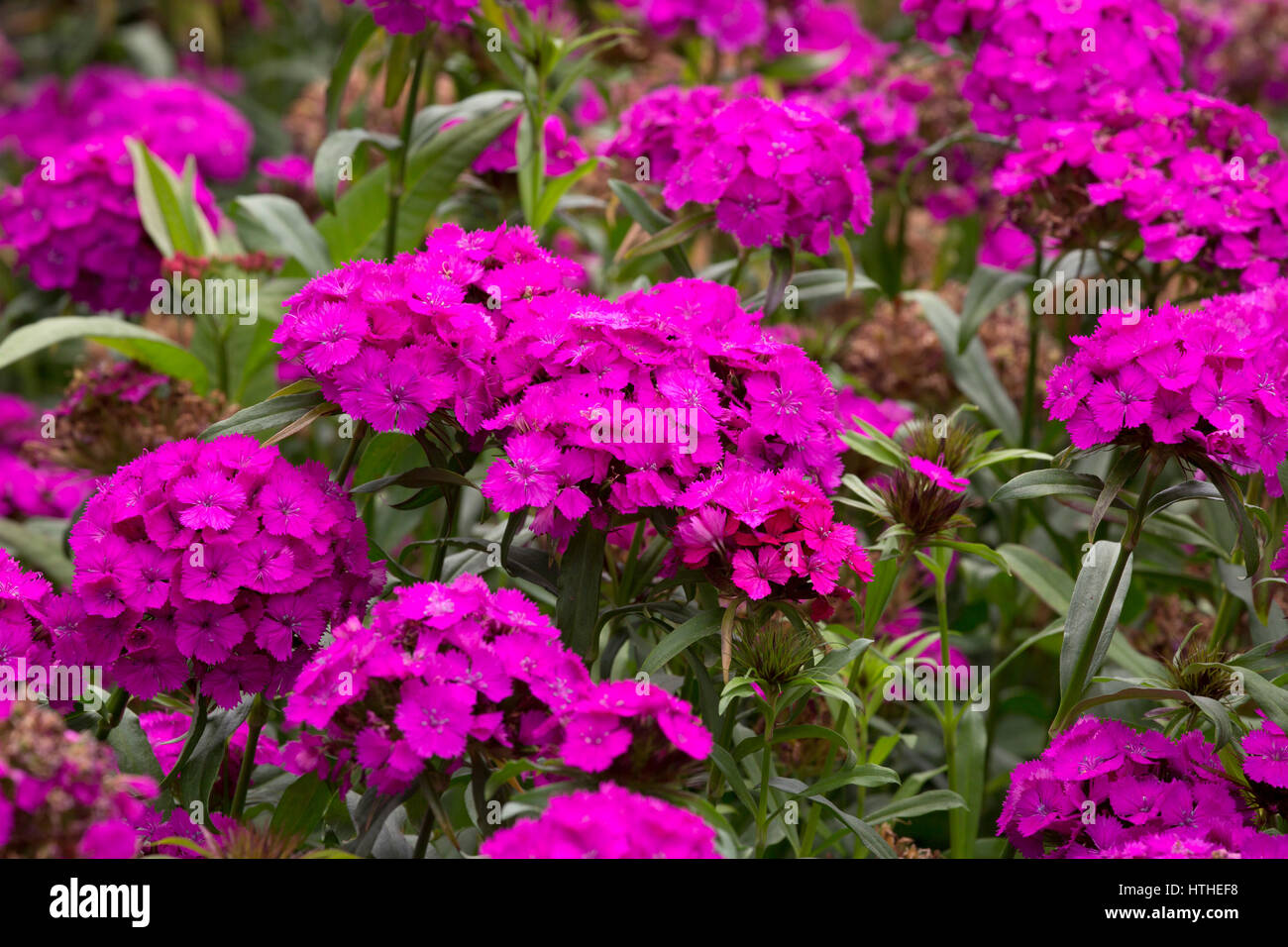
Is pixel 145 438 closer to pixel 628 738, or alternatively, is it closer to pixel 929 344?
pixel 628 738

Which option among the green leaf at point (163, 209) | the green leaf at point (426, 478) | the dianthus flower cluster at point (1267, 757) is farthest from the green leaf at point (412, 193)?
the dianthus flower cluster at point (1267, 757)

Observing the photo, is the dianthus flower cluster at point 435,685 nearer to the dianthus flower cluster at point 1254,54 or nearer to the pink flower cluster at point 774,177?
the pink flower cluster at point 774,177

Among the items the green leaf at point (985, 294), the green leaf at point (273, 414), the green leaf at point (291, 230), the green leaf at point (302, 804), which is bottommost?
A: the green leaf at point (302, 804)

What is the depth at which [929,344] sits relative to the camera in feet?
9.46

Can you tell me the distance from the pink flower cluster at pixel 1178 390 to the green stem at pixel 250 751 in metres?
1.11

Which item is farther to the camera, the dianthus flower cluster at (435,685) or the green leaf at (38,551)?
the green leaf at (38,551)

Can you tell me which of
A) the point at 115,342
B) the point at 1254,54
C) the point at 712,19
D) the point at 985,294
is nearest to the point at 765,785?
the point at 985,294

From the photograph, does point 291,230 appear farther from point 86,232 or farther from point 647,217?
point 647,217

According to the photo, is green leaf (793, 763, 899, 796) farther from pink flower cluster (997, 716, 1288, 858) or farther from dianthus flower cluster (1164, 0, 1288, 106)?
dianthus flower cluster (1164, 0, 1288, 106)

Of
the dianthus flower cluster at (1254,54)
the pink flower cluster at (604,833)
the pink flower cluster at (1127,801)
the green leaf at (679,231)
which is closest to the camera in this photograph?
the pink flower cluster at (604,833)

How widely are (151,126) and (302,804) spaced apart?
2512 mm

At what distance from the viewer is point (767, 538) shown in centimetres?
149

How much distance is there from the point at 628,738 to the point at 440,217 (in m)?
1.70

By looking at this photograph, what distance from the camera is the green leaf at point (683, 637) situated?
1562 mm
